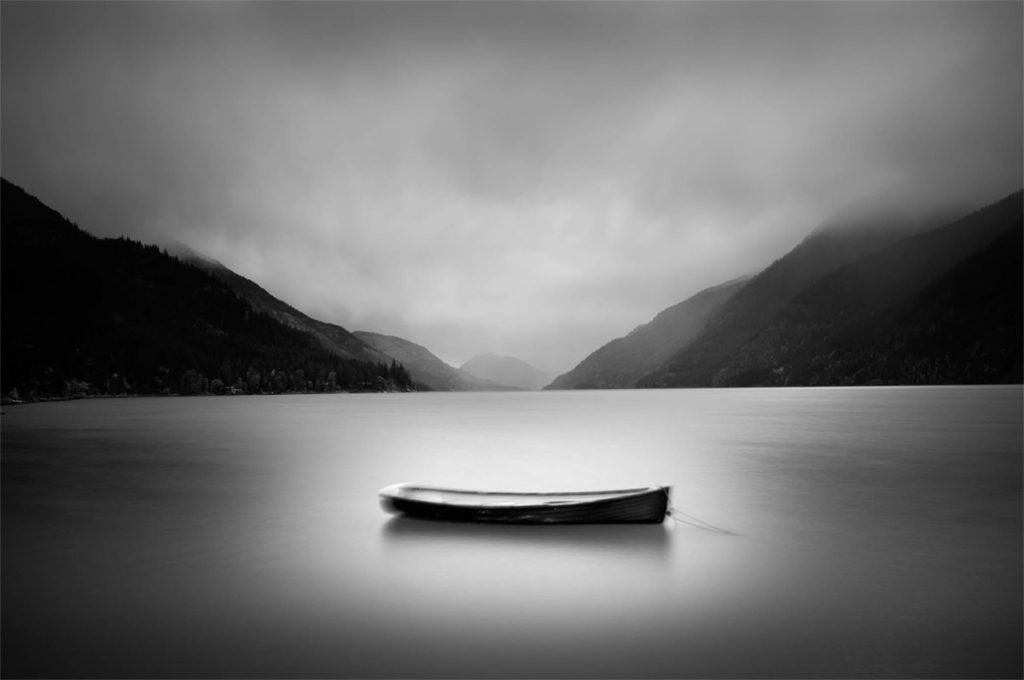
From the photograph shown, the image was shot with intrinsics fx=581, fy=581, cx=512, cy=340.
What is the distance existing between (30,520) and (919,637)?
91.7 feet

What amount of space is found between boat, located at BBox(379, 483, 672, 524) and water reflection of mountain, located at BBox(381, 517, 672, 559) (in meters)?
0.42

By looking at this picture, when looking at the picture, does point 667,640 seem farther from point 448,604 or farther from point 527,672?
point 448,604

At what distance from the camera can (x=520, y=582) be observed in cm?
1442

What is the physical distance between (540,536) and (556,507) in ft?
3.52

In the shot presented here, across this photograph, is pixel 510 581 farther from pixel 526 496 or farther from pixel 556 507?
pixel 526 496

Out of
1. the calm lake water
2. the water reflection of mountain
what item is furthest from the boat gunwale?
the calm lake water

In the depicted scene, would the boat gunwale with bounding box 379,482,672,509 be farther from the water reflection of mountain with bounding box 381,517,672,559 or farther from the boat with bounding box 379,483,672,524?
the water reflection of mountain with bounding box 381,517,672,559

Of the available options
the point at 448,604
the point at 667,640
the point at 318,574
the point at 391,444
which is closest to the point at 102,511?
the point at 318,574

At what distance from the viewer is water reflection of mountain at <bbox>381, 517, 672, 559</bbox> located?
1772 cm

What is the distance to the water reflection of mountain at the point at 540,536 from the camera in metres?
17.7

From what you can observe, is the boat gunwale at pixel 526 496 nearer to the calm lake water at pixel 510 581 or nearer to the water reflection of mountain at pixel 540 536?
the water reflection of mountain at pixel 540 536

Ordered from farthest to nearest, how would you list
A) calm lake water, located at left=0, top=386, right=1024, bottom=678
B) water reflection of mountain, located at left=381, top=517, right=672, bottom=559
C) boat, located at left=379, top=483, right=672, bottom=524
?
1. boat, located at left=379, top=483, right=672, bottom=524
2. water reflection of mountain, located at left=381, top=517, right=672, bottom=559
3. calm lake water, located at left=0, top=386, right=1024, bottom=678

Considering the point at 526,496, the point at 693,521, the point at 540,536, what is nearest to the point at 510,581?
the point at 540,536

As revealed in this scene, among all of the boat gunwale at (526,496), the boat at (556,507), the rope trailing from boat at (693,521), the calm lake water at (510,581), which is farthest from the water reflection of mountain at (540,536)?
the rope trailing from boat at (693,521)
